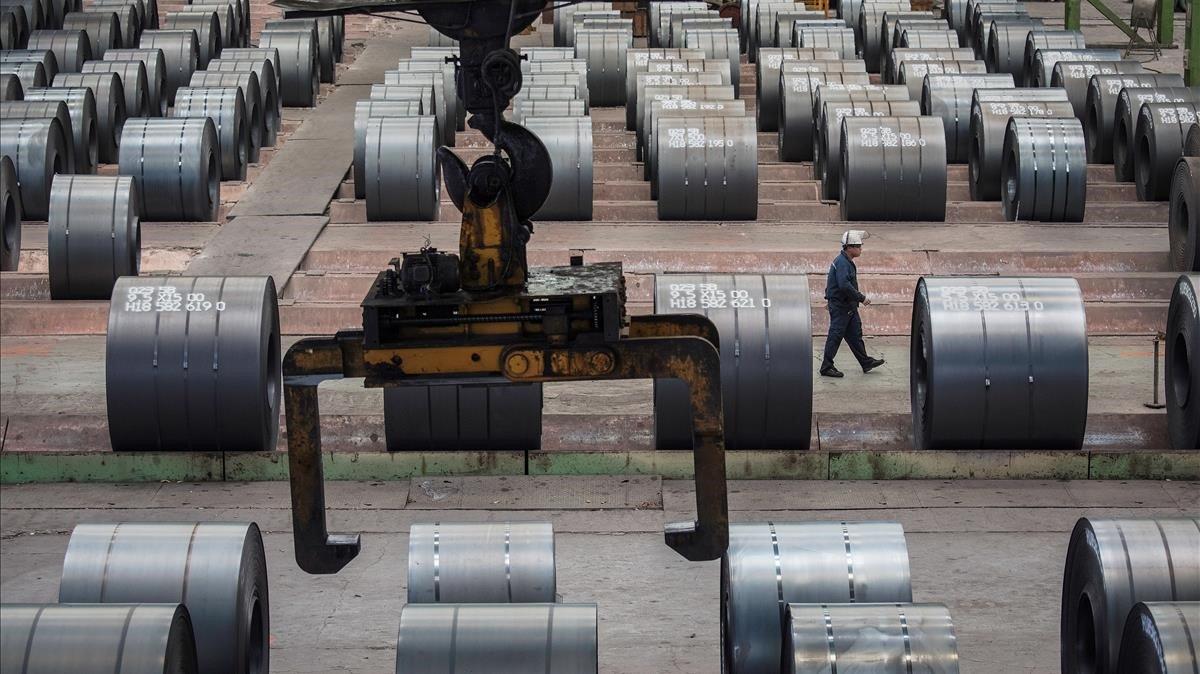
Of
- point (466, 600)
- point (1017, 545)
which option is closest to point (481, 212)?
point (466, 600)

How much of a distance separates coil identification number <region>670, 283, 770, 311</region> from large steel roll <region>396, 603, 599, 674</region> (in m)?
6.08

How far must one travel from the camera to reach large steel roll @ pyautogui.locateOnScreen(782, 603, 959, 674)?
10.3 meters

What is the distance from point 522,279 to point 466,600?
2.45 meters

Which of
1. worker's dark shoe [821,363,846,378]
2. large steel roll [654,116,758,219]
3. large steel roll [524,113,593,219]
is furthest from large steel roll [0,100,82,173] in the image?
worker's dark shoe [821,363,846,378]

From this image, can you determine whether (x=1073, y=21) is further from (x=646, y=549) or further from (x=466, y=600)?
(x=466, y=600)

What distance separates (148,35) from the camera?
33.6 metres

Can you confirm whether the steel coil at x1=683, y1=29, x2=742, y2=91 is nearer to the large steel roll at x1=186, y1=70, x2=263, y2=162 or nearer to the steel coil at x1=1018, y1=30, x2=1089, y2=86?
the steel coil at x1=1018, y1=30, x2=1089, y2=86

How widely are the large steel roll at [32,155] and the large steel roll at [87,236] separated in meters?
3.55

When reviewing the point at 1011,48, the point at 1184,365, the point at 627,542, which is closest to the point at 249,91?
the point at 1011,48

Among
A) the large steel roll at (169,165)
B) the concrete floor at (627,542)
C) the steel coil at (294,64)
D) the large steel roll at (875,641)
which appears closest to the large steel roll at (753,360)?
the concrete floor at (627,542)

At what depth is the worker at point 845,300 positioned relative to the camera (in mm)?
18312

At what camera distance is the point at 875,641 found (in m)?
10.4

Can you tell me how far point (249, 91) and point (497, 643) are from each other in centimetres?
1983

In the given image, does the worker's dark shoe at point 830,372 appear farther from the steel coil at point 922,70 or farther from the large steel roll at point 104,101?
the large steel roll at point 104,101
